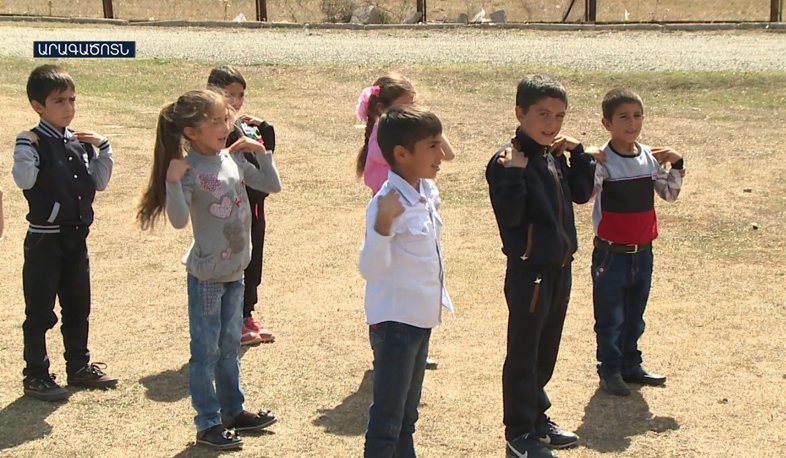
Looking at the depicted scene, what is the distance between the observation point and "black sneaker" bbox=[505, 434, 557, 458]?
13.5ft

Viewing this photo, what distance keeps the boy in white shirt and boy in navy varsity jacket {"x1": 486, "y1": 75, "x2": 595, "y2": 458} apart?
1.58 feet

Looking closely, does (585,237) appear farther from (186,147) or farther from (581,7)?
(581,7)

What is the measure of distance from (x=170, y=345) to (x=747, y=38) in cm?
1560

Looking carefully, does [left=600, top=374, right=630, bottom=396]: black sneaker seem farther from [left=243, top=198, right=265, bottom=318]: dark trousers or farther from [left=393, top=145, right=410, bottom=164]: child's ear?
[left=243, top=198, right=265, bottom=318]: dark trousers

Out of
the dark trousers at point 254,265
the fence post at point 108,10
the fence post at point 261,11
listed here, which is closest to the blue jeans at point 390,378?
the dark trousers at point 254,265

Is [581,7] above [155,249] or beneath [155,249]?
above

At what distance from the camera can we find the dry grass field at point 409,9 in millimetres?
25266

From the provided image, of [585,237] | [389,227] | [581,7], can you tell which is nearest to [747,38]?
[581,7]

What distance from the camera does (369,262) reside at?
3578mm

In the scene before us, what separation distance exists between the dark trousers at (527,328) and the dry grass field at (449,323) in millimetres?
256

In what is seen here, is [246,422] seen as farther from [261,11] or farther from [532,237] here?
[261,11]

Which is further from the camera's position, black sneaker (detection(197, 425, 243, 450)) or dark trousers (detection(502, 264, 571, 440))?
black sneaker (detection(197, 425, 243, 450))

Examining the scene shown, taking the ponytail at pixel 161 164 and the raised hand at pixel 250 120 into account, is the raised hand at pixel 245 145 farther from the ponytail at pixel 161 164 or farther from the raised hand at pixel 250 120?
the raised hand at pixel 250 120

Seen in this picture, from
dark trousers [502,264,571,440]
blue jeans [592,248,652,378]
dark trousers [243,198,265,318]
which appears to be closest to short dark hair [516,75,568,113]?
dark trousers [502,264,571,440]
